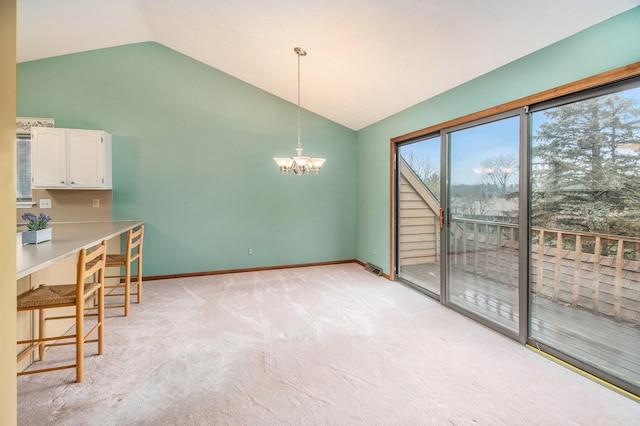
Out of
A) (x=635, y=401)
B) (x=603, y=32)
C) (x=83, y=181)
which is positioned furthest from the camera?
(x=83, y=181)

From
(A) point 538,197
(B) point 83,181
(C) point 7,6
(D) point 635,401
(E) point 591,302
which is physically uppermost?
(C) point 7,6

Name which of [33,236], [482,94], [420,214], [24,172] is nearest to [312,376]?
[33,236]

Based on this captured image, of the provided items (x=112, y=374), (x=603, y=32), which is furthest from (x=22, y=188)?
(x=603, y=32)

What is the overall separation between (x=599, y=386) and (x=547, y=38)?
262 centimetres

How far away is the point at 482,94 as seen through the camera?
2986 mm

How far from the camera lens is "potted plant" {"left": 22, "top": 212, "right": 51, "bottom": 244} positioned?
7.98ft

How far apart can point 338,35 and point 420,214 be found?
266 cm

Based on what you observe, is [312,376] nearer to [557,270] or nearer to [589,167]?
[557,270]

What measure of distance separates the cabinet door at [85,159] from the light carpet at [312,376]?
6.61 ft

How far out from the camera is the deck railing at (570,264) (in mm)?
2086

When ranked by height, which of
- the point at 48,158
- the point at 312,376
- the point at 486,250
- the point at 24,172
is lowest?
the point at 312,376

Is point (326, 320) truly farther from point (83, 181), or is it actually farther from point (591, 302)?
point (83, 181)

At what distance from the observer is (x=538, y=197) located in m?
2.58

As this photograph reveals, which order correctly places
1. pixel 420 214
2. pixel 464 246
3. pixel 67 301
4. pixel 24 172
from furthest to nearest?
pixel 420 214 → pixel 24 172 → pixel 464 246 → pixel 67 301
